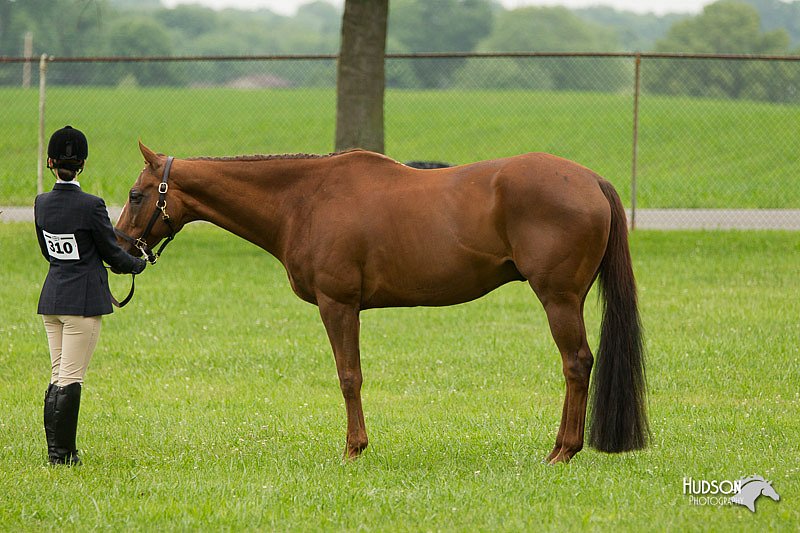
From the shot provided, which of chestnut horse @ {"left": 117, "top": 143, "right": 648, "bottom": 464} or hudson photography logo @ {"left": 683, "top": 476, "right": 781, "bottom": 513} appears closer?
hudson photography logo @ {"left": 683, "top": 476, "right": 781, "bottom": 513}

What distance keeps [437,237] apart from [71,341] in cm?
229

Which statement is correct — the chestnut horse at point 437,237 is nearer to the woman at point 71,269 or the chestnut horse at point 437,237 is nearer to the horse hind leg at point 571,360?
the horse hind leg at point 571,360

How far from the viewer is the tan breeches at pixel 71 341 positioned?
6.14 metres

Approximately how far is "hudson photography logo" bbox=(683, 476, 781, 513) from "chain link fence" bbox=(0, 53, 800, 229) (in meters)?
10.3

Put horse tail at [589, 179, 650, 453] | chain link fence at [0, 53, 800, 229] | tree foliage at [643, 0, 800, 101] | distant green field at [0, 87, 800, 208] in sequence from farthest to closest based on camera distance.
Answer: tree foliage at [643, 0, 800, 101] < distant green field at [0, 87, 800, 208] < chain link fence at [0, 53, 800, 229] < horse tail at [589, 179, 650, 453]

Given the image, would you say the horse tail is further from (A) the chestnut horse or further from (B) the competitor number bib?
(B) the competitor number bib

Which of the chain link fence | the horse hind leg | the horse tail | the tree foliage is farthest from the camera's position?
the tree foliage

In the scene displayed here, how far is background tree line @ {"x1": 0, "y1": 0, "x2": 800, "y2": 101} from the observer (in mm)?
42750

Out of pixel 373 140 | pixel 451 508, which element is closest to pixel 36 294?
pixel 373 140

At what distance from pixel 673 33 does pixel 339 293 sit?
6293 cm

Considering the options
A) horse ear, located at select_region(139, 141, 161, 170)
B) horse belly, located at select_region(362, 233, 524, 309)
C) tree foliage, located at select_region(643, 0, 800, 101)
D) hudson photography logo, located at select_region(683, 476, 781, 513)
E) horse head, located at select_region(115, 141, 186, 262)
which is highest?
tree foliage, located at select_region(643, 0, 800, 101)

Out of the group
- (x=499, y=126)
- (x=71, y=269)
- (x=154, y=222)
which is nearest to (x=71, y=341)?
(x=71, y=269)

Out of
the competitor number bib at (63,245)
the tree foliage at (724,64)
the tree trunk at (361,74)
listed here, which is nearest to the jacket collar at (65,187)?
the competitor number bib at (63,245)

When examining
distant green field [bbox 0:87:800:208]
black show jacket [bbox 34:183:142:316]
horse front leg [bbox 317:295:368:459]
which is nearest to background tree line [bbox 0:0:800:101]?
distant green field [bbox 0:87:800:208]
